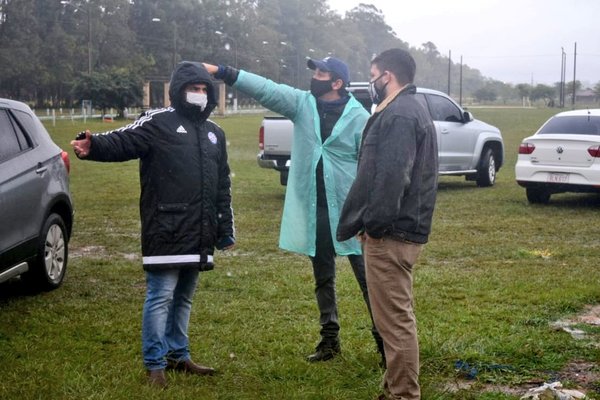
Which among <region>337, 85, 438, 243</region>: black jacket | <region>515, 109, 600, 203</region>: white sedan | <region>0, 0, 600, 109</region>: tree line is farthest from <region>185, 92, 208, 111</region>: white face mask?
<region>0, 0, 600, 109</region>: tree line

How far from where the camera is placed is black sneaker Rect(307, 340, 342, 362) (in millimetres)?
5637

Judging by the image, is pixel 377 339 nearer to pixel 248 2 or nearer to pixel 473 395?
pixel 473 395

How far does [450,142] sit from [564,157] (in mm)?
3247

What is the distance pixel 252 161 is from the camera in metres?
24.4

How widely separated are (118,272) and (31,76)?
208 ft

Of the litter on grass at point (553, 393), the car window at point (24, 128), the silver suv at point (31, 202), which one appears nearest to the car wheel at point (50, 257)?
the silver suv at point (31, 202)

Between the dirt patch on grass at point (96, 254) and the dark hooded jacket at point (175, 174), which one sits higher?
the dark hooded jacket at point (175, 174)

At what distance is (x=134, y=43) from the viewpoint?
283ft

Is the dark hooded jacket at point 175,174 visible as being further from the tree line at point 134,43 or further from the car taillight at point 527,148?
the tree line at point 134,43

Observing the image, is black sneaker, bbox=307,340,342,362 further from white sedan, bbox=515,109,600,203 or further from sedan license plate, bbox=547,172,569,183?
sedan license plate, bbox=547,172,569,183

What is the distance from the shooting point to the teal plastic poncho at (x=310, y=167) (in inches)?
219

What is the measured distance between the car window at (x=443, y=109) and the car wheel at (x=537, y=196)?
265 centimetres

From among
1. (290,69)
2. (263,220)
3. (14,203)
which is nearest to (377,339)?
(14,203)

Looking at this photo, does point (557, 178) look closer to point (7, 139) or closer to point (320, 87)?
point (7, 139)
